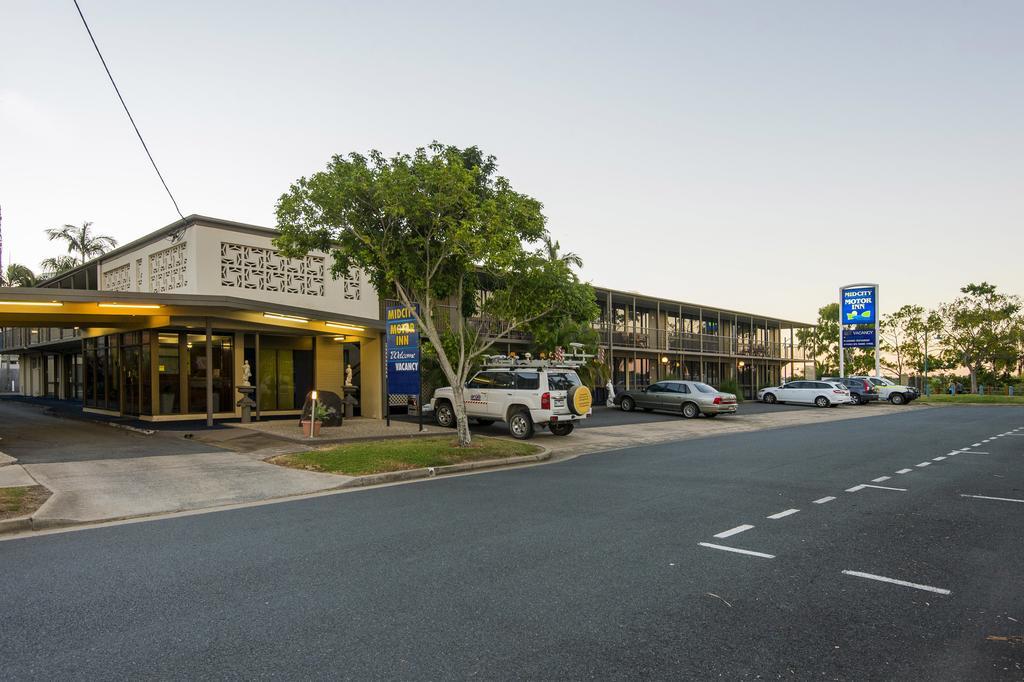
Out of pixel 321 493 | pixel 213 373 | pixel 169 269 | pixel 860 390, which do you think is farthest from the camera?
pixel 860 390

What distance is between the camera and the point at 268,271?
19.8 m

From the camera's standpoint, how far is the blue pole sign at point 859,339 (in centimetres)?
4206

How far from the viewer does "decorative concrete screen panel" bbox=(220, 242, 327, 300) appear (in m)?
19.0

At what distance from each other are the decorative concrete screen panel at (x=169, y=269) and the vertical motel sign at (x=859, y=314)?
37.8 metres

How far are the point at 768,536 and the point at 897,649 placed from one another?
9.23ft

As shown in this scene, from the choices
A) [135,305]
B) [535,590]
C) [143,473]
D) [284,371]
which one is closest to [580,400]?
[284,371]

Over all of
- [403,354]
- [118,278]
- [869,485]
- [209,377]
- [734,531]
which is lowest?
[869,485]

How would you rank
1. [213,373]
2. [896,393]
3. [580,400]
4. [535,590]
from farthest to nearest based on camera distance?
[896,393] < [213,373] < [580,400] < [535,590]

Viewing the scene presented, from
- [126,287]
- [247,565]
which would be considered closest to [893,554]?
[247,565]

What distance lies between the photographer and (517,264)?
1472 centimetres

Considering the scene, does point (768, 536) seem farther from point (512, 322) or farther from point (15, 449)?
point (15, 449)

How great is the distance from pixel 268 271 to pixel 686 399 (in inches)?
669

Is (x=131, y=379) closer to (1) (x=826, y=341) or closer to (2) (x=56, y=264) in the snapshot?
(2) (x=56, y=264)

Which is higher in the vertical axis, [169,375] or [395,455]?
[169,375]
